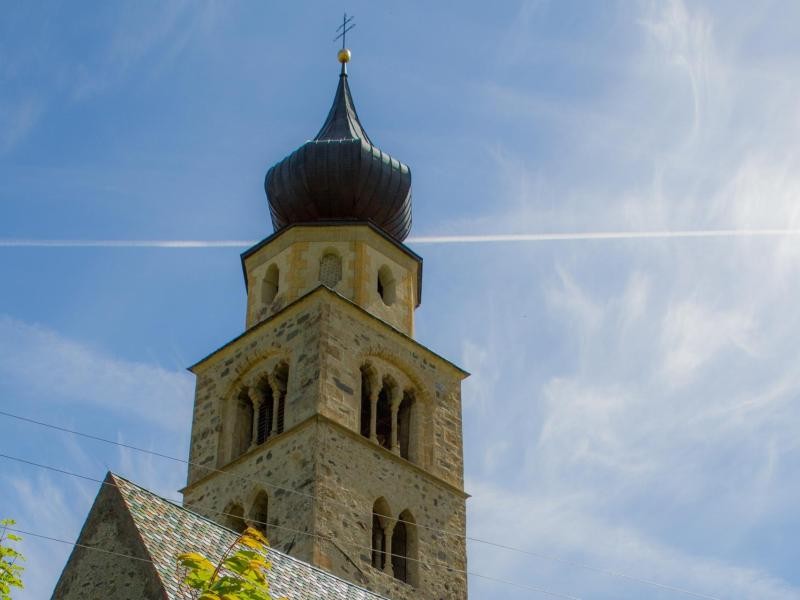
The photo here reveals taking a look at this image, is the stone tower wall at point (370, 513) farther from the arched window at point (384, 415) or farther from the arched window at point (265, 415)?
the arched window at point (265, 415)

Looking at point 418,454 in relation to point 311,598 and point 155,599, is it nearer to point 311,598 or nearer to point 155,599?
point 311,598

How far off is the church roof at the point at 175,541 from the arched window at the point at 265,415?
29.0 feet

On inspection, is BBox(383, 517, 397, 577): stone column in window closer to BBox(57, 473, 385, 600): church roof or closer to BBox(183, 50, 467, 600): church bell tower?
BBox(183, 50, 467, 600): church bell tower

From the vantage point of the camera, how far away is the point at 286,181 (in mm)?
29891

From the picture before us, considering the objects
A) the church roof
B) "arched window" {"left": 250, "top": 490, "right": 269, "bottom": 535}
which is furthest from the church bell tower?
the church roof

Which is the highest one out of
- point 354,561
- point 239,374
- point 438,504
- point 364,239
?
point 364,239

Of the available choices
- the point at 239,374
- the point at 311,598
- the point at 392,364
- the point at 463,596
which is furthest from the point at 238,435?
the point at 311,598

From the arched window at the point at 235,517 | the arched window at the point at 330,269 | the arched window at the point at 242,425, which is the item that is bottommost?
the arched window at the point at 235,517

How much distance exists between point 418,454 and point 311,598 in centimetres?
1011

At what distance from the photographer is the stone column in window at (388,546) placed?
24.6m

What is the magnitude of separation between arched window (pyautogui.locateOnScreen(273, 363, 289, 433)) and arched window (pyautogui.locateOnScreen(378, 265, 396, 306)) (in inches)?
118

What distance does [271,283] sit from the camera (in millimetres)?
29516

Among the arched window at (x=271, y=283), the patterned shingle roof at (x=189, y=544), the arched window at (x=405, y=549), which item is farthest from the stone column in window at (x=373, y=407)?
the patterned shingle roof at (x=189, y=544)

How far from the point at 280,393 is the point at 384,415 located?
193 cm
